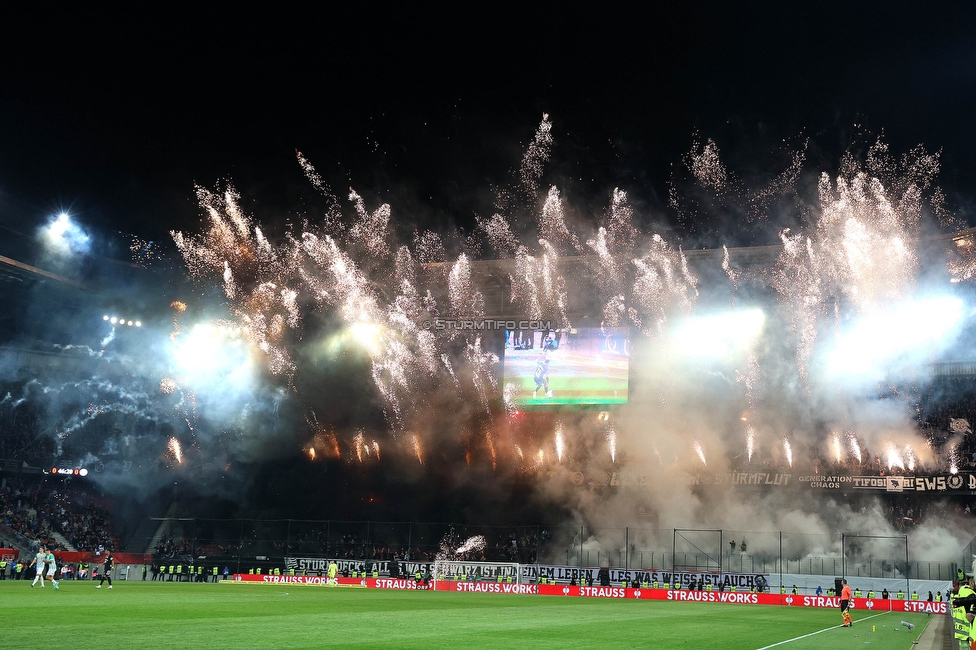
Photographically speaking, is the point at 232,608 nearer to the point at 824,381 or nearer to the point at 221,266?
the point at 221,266

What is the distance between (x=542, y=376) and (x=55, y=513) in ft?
111

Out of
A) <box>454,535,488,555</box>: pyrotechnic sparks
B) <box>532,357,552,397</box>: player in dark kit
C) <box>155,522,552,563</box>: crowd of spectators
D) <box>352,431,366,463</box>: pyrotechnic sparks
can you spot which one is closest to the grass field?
<box>155,522,552,563</box>: crowd of spectators

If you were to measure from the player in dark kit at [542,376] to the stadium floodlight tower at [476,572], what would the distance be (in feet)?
46.5

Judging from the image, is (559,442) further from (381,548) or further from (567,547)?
(381,548)

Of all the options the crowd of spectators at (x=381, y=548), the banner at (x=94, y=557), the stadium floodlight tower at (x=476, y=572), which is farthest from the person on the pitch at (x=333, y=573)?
the banner at (x=94, y=557)

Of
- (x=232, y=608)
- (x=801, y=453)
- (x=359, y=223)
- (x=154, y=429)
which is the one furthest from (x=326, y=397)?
(x=232, y=608)

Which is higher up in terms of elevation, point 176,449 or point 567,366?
point 567,366

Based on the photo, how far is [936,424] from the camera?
51.8 meters

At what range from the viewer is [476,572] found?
4766 centimetres

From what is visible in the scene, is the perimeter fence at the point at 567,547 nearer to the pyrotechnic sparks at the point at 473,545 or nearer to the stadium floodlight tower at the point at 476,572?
the pyrotechnic sparks at the point at 473,545

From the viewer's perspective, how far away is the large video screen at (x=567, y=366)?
186ft

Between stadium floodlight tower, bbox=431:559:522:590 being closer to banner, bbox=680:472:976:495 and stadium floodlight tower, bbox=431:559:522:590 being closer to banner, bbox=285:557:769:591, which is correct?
banner, bbox=285:557:769:591

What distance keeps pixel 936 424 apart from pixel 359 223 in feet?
124

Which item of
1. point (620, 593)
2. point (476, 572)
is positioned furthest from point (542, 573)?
point (620, 593)
